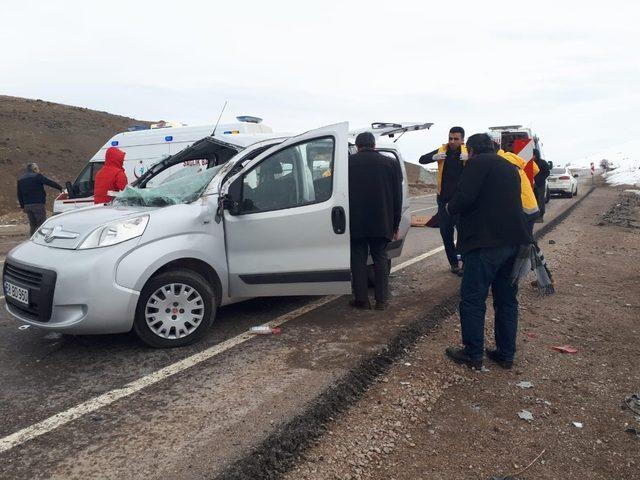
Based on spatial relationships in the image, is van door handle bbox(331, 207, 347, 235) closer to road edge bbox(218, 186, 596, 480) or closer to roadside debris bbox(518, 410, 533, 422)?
road edge bbox(218, 186, 596, 480)

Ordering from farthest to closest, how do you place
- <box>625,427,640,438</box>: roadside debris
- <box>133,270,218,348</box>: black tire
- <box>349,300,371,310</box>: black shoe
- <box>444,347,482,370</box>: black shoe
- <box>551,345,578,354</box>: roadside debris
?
1. <box>349,300,371,310</box>: black shoe
2. <box>551,345,578,354</box>: roadside debris
3. <box>133,270,218,348</box>: black tire
4. <box>444,347,482,370</box>: black shoe
5. <box>625,427,640,438</box>: roadside debris

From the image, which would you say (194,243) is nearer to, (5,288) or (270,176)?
(270,176)

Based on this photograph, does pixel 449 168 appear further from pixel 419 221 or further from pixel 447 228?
pixel 419 221

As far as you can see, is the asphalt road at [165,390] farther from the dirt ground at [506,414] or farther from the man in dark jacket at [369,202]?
the man in dark jacket at [369,202]

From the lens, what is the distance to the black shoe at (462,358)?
3.92 m

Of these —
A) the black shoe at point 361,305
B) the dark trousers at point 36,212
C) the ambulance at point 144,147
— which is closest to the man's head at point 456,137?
the black shoe at point 361,305

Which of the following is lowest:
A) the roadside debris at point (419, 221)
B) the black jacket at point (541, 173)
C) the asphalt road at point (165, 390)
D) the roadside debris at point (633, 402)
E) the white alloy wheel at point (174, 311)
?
the roadside debris at point (419, 221)

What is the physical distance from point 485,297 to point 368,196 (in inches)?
59.7

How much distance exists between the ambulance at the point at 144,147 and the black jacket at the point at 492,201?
6123 millimetres

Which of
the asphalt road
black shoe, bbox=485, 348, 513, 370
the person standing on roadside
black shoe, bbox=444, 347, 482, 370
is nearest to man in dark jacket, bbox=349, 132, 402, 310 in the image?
the asphalt road

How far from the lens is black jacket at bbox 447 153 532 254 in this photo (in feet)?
12.1

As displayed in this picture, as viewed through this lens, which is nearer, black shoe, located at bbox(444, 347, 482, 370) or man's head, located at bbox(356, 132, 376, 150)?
black shoe, located at bbox(444, 347, 482, 370)

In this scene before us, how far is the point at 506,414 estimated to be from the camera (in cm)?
327

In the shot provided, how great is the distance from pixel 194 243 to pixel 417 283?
322cm
